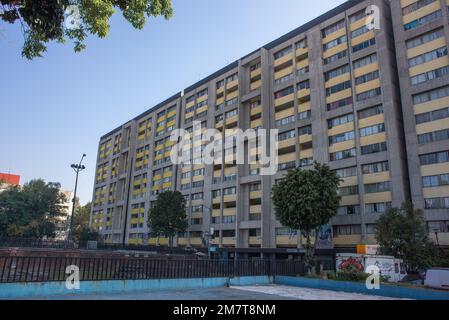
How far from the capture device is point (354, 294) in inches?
689

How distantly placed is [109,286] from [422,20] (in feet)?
148

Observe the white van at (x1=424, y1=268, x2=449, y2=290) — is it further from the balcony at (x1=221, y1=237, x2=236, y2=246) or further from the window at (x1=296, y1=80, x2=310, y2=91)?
the balcony at (x1=221, y1=237, x2=236, y2=246)

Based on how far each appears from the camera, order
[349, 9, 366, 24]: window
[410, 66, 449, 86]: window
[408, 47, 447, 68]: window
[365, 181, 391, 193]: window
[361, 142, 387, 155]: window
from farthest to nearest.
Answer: [349, 9, 366, 24]: window < [361, 142, 387, 155]: window < [365, 181, 391, 193]: window < [408, 47, 447, 68]: window < [410, 66, 449, 86]: window

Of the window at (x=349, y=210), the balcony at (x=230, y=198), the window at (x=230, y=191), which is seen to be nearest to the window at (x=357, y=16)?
the window at (x=349, y=210)

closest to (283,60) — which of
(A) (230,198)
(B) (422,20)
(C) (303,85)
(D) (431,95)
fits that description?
(C) (303,85)

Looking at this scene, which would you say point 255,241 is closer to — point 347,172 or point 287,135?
point 287,135

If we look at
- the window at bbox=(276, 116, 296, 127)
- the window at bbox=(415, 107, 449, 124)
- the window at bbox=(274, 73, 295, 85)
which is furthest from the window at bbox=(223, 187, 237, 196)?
the window at bbox=(415, 107, 449, 124)

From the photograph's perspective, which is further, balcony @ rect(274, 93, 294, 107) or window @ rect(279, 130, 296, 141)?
balcony @ rect(274, 93, 294, 107)

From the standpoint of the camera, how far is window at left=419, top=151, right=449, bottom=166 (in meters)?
36.8

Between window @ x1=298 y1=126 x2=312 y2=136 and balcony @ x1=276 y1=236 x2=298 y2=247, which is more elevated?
window @ x1=298 y1=126 x2=312 y2=136

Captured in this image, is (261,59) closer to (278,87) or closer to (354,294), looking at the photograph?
(278,87)

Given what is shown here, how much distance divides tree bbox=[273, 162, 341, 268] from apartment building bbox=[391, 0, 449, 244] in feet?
32.9

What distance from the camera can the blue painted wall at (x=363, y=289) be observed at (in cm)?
1514

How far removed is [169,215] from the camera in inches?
2405
